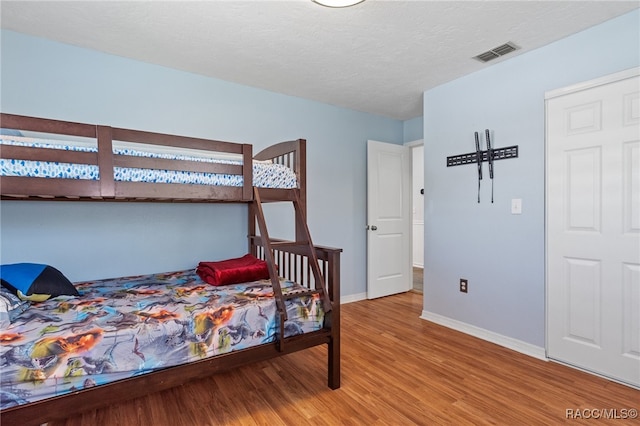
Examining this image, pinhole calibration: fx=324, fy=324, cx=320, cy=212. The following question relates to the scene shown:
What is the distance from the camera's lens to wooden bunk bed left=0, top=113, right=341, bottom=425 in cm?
141

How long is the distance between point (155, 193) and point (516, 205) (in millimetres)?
2643

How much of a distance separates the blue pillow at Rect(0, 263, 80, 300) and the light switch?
3.17 m

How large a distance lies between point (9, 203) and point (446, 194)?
3.50m

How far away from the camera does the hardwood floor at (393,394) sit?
5.66ft

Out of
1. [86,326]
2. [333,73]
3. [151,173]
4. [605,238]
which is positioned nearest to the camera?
[86,326]

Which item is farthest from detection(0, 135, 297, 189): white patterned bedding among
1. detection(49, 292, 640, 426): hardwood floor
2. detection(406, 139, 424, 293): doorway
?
detection(406, 139, 424, 293): doorway

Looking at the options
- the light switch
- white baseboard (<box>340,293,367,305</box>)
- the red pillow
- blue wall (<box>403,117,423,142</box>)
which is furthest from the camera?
blue wall (<box>403,117,423,142</box>)

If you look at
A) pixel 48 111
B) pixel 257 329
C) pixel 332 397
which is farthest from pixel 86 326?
pixel 48 111

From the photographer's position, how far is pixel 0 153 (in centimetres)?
145

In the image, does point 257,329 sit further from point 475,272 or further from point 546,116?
point 546,116

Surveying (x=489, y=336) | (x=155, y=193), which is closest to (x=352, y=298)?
(x=489, y=336)

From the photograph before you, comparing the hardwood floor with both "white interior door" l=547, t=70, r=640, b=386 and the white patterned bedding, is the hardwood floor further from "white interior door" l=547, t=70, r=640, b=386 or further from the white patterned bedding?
the white patterned bedding

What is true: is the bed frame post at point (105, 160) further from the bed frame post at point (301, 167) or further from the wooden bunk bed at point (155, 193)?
the bed frame post at point (301, 167)

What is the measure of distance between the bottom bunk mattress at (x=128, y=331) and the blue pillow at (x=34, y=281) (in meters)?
0.06
